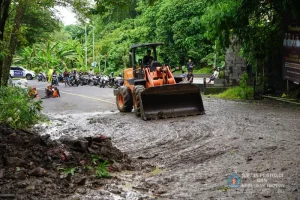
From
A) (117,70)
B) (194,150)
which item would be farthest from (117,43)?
(194,150)

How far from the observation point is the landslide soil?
20.9 ft

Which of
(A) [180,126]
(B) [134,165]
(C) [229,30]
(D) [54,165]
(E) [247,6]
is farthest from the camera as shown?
(C) [229,30]

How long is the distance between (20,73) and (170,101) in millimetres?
42289

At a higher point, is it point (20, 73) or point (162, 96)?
point (20, 73)

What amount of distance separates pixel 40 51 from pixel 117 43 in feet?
33.6

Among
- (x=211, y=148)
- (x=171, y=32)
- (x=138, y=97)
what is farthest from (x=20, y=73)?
(x=211, y=148)

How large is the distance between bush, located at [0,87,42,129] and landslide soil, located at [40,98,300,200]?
630mm

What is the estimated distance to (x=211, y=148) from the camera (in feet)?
29.8

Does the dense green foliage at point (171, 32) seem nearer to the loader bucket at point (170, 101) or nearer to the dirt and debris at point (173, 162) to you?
the loader bucket at point (170, 101)

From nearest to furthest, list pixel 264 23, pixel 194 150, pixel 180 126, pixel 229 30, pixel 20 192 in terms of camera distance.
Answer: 1. pixel 20 192
2. pixel 194 150
3. pixel 180 126
4. pixel 229 30
5. pixel 264 23

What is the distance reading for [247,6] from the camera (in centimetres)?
1727

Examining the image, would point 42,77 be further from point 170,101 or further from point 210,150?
point 210,150

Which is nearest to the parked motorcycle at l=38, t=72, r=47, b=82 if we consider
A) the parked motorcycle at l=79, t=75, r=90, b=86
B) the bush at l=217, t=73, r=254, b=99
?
the parked motorcycle at l=79, t=75, r=90, b=86

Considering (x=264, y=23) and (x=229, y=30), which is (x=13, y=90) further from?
(x=264, y=23)
